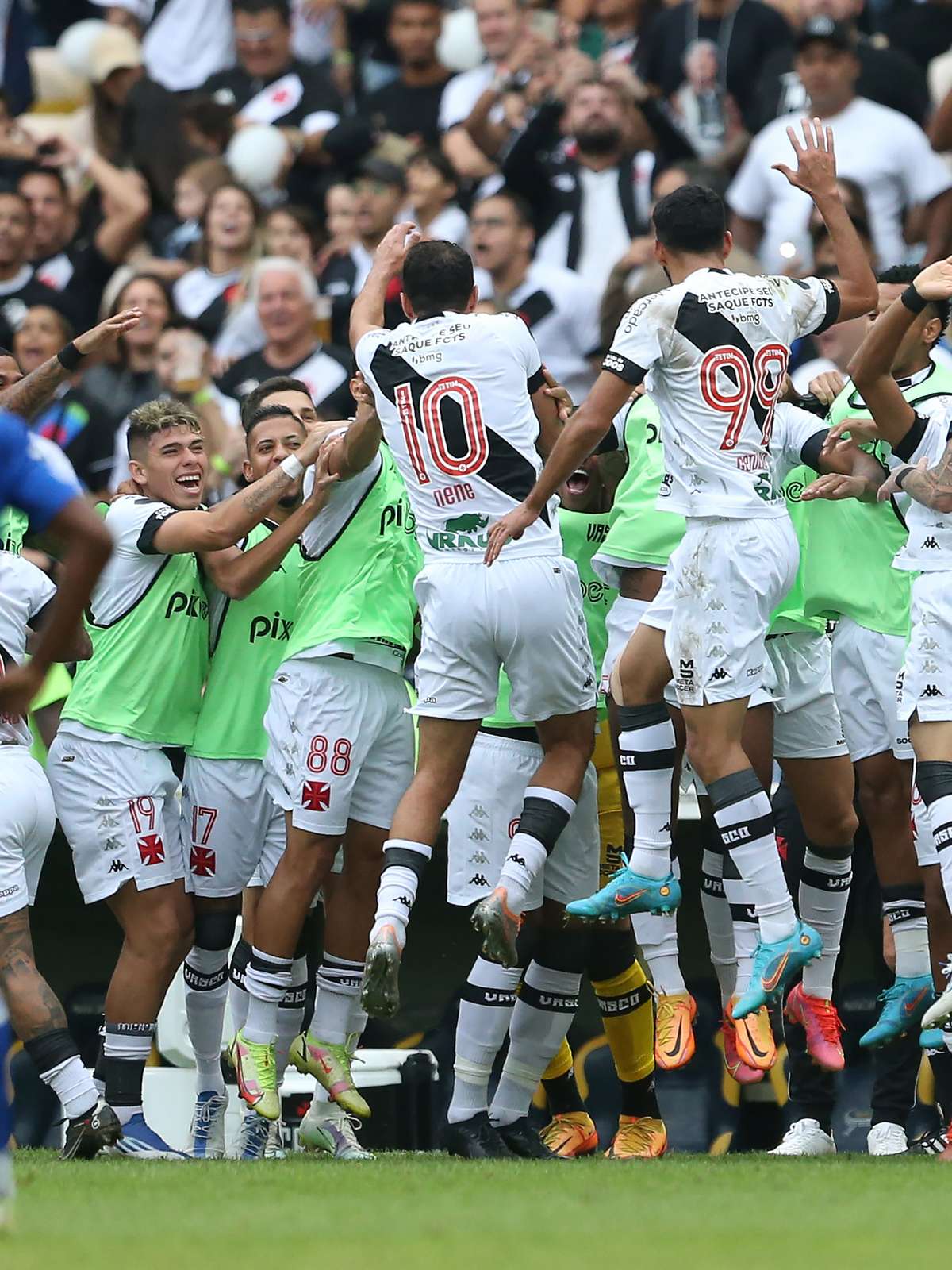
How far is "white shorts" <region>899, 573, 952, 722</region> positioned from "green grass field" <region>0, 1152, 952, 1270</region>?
64.2 inches

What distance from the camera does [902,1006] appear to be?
859 cm

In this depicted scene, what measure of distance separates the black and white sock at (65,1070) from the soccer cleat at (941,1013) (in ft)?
10.2

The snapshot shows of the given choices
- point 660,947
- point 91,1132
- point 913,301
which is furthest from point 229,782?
point 913,301

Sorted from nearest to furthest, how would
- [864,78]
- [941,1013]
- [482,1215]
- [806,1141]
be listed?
1. [482,1215]
2. [941,1013]
3. [806,1141]
4. [864,78]

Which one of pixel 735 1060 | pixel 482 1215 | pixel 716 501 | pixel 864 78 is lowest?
pixel 735 1060

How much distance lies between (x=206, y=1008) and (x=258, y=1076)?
830mm

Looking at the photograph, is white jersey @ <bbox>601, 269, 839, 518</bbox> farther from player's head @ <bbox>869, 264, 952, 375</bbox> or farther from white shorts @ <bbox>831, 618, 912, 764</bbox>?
white shorts @ <bbox>831, 618, 912, 764</bbox>

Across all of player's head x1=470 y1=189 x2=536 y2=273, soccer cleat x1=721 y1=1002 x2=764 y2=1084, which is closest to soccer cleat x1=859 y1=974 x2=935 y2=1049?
soccer cleat x1=721 y1=1002 x2=764 y2=1084

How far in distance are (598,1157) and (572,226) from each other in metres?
7.18

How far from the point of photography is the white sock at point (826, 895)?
363 inches

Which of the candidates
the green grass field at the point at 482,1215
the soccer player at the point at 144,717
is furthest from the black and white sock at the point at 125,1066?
the green grass field at the point at 482,1215

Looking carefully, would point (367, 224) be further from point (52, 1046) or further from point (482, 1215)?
point (482, 1215)

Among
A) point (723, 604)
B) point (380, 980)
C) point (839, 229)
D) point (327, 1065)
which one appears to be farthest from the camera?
point (327, 1065)

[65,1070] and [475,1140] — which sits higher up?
[65,1070]
